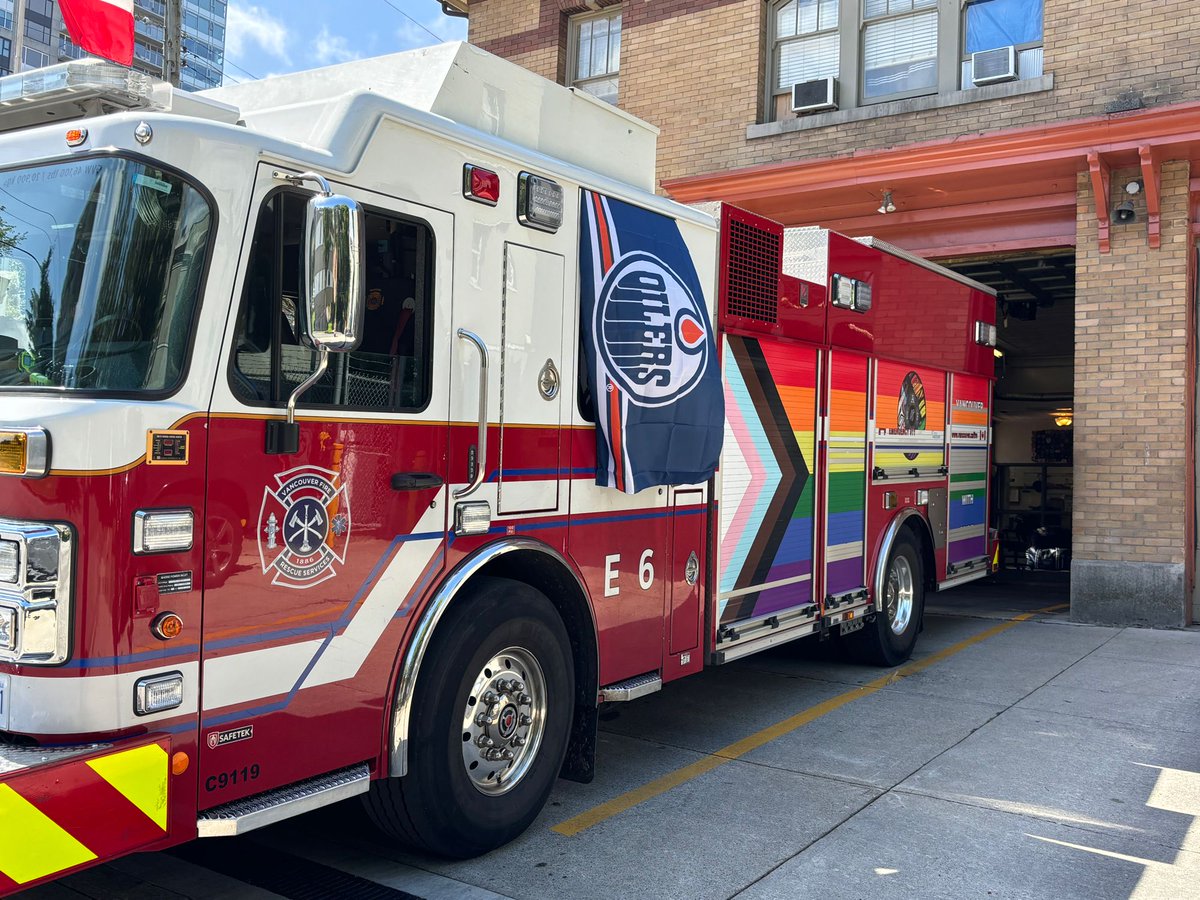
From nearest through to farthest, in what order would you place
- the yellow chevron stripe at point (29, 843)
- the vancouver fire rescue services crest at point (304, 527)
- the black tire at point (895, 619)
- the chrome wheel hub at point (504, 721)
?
the yellow chevron stripe at point (29, 843)
the vancouver fire rescue services crest at point (304, 527)
the chrome wheel hub at point (504, 721)
the black tire at point (895, 619)

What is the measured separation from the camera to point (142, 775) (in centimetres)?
293

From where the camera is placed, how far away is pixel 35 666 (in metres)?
2.90

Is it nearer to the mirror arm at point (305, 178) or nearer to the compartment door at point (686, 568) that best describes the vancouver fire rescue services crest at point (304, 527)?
the mirror arm at point (305, 178)

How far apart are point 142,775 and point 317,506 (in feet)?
3.18

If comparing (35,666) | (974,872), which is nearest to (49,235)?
(35,666)

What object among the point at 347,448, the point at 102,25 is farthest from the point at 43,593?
the point at 102,25

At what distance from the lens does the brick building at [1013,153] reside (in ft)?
31.8

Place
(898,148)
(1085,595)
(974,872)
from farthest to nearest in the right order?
(898,148), (1085,595), (974,872)

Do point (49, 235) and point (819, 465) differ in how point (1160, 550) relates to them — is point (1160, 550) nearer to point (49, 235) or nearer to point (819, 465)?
point (819, 465)

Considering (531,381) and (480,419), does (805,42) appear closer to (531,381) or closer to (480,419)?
(531,381)

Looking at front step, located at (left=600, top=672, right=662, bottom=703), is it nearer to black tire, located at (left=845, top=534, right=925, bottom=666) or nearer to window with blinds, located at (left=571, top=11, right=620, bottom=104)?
black tire, located at (left=845, top=534, right=925, bottom=666)

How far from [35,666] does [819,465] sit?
16.1ft

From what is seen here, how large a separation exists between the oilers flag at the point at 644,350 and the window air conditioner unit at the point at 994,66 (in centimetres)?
688

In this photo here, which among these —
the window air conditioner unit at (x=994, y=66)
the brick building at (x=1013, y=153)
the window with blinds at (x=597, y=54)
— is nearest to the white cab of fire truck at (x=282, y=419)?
the brick building at (x=1013, y=153)
